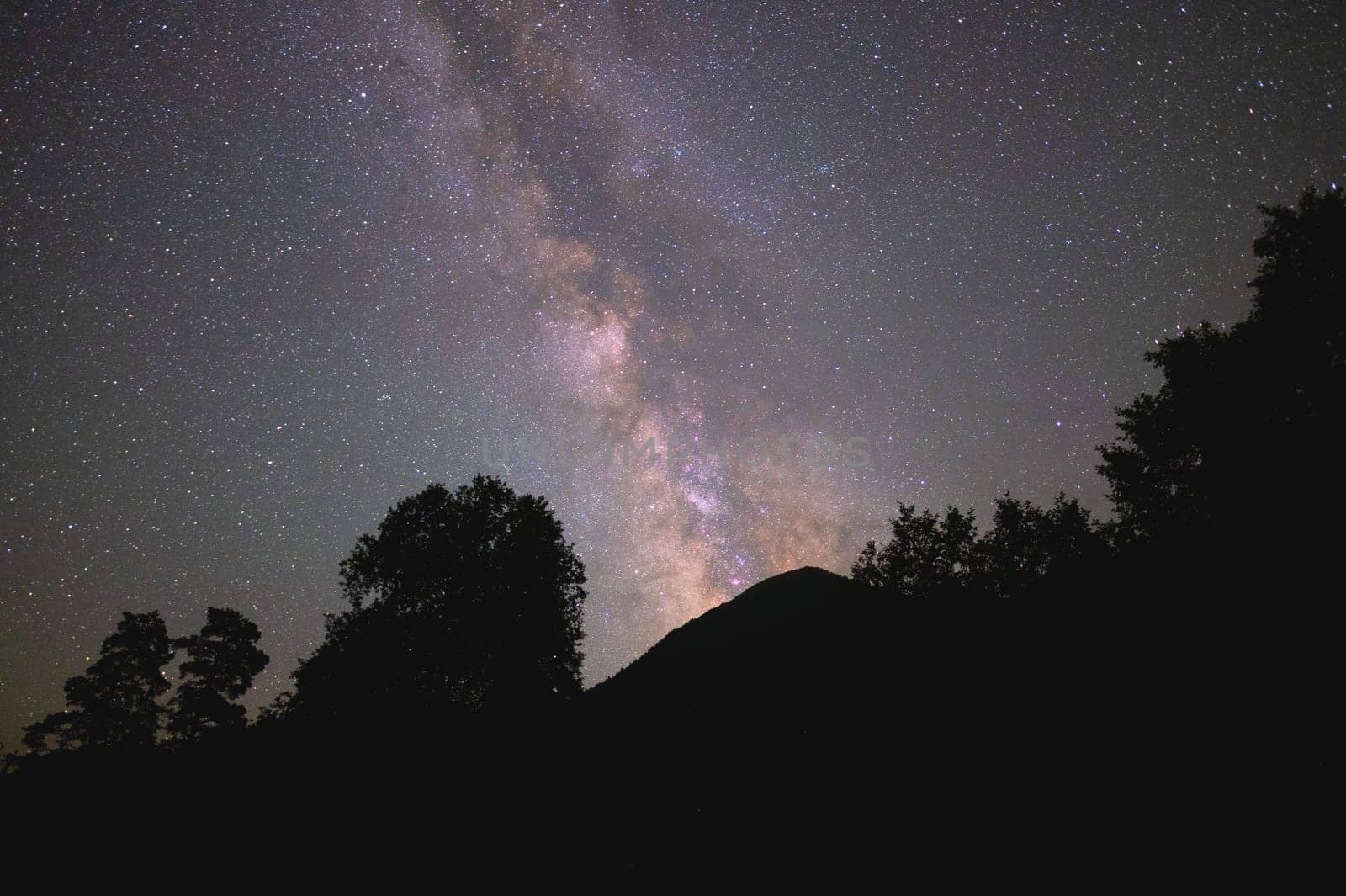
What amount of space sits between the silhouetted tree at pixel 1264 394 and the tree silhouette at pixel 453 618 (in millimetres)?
24293

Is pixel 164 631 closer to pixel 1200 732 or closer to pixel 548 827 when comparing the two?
pixel 548 827

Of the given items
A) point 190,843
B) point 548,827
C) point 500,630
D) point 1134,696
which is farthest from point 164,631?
point 1134,696

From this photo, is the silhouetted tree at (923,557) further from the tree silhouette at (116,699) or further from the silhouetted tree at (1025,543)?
the tree silhouette at (116,699)

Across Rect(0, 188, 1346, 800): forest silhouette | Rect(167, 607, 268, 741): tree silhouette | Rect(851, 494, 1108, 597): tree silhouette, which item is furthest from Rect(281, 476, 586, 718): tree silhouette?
Rect(851, 494, 1108, 597): tree silhouette

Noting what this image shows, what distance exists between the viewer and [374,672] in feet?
74.7

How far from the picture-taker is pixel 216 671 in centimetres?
3189

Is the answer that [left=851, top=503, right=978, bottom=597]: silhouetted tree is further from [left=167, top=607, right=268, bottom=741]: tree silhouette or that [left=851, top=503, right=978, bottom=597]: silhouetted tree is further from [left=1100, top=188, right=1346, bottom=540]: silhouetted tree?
[left=167, top=607, right=268, bottom=741]: tree silhouette

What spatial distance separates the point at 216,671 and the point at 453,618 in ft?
66.2

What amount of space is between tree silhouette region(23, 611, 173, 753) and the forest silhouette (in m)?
0.11

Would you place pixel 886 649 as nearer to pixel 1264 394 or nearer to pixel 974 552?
pixel 1264 394

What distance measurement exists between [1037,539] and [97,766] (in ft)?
154

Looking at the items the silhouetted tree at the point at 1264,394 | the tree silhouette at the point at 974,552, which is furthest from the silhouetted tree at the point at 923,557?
the silhouetted tree at the point at 1264,394

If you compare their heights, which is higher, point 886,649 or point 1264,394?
point 1264,394

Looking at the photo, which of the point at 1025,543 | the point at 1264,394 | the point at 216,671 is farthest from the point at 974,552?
the point at 216,671
